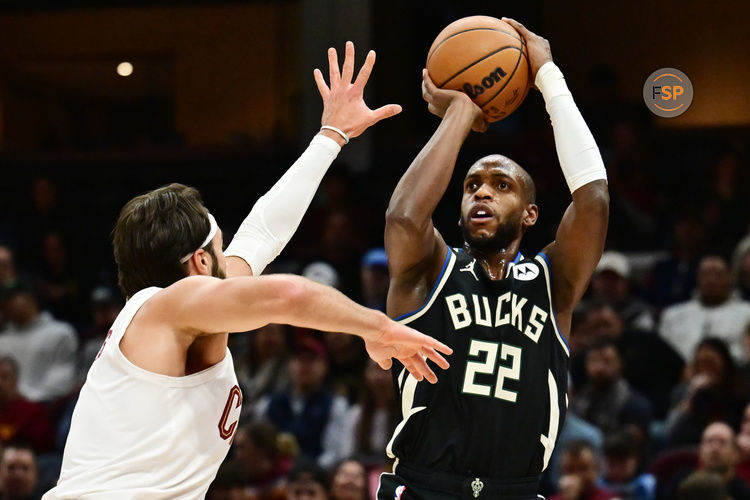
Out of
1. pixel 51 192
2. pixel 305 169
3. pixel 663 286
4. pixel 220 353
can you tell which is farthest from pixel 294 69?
pixel 220 353

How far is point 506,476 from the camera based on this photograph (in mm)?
3910

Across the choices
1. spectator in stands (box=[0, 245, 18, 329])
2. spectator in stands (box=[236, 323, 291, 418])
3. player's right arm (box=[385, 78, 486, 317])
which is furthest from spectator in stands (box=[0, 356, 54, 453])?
player's right arm (box=[385, 78, 486, 317])

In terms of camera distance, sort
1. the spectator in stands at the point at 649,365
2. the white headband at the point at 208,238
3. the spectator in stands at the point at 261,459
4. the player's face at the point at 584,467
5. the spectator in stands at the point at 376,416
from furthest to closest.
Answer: the spectator in stands at the point at 649,365
the spectator in stands at the point at 376,416
the spectator in stands at the point at 261,459
the player's face at the point at 584,467
the white headband at the point at 208,238

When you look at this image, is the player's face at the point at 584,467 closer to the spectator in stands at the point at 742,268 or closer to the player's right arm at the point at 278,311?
the spectator in stands at the point at 742,268

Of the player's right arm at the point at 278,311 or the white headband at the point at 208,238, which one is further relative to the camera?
the white headband at the point at 208,238

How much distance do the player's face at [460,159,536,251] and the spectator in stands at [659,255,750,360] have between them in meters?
4.14

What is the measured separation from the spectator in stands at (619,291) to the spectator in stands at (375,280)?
5.53 feet

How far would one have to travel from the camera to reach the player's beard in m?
4.17

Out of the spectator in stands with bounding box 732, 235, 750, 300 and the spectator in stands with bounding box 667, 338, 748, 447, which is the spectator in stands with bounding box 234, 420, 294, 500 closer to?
the spectator in stands with bounding box 667, 338, 748, 447

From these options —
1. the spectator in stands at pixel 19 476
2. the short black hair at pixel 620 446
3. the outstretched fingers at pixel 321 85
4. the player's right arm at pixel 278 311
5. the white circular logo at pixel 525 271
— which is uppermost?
the outstretched fingers at pixel 321 85

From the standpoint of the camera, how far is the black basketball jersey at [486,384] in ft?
12.8

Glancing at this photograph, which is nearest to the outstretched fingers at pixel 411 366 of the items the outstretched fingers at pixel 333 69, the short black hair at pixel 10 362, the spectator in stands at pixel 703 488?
the outstretched fingers at pixel 333 69

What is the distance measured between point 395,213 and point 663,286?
5527mm

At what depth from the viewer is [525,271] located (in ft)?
13.8
